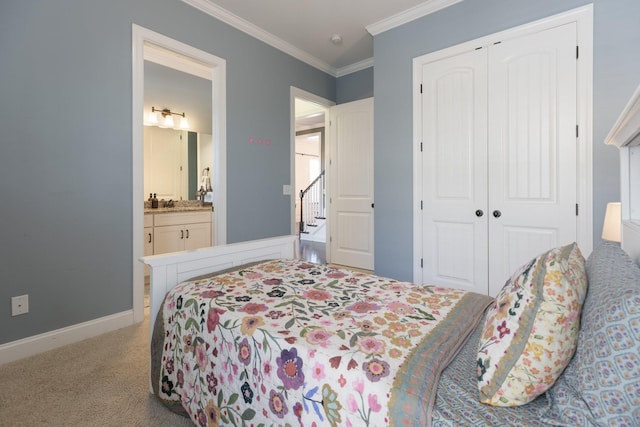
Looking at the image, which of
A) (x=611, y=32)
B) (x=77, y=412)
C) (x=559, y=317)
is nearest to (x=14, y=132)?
(x=77, y=412)

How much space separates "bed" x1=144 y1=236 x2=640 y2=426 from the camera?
0.64 metres

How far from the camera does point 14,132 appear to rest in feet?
6.36

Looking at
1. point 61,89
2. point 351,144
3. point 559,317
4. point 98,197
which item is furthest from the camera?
point 351,144

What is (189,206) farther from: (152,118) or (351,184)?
(351,184)

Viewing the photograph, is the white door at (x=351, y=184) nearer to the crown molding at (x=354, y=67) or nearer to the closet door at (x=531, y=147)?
the crown molding at (x=354, y=67)

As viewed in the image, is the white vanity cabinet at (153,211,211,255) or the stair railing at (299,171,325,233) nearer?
the white vanity cabinet at (153,211,211,255)

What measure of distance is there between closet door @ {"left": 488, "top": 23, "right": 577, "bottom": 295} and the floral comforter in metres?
1.50

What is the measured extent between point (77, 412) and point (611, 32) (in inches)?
159

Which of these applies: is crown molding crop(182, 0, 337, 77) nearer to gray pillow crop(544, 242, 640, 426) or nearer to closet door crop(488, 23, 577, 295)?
closet door crop(488, 23, 577, 295)

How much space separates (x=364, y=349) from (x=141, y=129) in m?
2.51

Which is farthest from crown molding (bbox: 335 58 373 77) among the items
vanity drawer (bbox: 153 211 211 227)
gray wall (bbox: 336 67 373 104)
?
vanity drawer (bbox: 153 211 211 227)

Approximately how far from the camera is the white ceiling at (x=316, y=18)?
9.69 feet

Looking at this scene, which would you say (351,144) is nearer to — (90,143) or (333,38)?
(333,38)

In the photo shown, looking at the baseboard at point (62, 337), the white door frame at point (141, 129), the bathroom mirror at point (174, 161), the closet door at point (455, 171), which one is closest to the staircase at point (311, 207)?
the bathroom mirror at point (174, 161)
